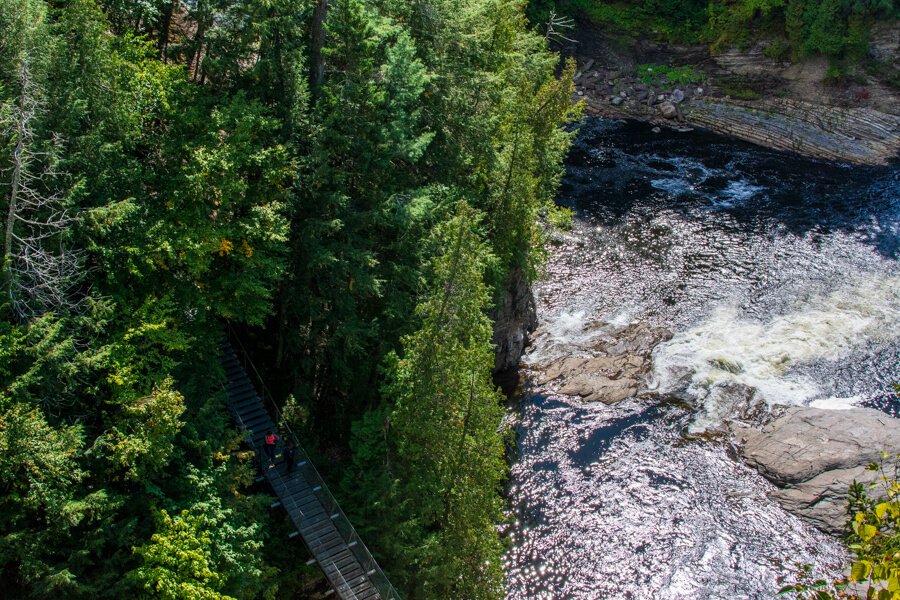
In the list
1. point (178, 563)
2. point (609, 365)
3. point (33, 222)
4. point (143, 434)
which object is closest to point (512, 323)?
point (609, 365)

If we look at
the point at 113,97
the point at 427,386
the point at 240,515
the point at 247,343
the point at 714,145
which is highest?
the point at 113,97

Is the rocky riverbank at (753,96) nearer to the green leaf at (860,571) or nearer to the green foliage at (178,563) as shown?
the green foliage at (178,563)

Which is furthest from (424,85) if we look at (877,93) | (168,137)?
(877,93)

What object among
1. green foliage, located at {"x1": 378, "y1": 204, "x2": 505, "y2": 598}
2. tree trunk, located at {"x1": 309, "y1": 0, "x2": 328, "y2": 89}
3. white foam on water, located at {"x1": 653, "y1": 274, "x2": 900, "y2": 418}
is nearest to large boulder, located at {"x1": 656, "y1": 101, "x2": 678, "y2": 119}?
white foam on water, located at {"x1": 653, "y1": 274, "x2": 900, "y2": 418}

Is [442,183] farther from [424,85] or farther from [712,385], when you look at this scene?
[712,385]

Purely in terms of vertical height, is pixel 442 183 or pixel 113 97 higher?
pixel 113 97

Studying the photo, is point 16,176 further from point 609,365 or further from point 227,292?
point 609,365

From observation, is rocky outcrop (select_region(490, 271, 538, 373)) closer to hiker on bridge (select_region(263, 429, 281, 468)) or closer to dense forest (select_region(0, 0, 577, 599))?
dense forest (select_region(0, 0, 577, 599))
